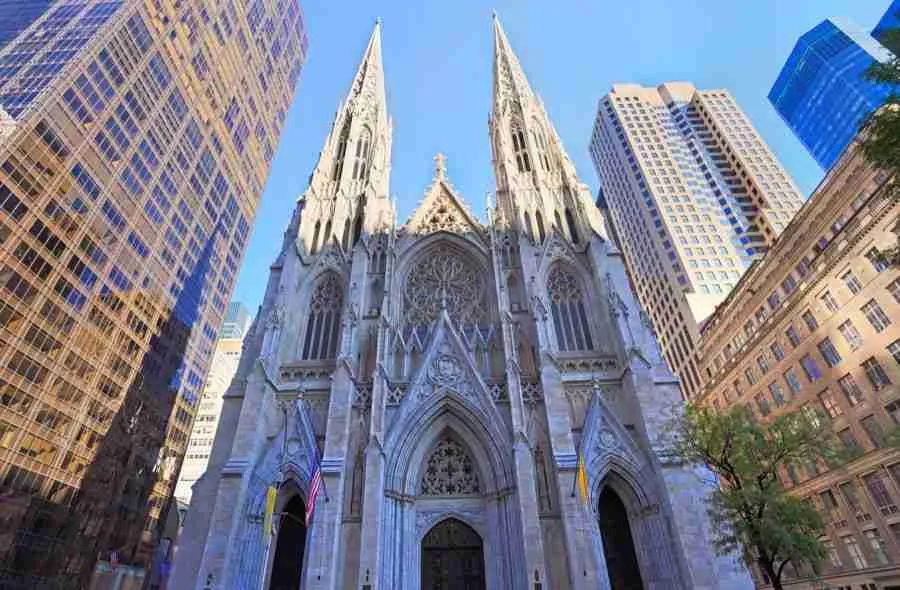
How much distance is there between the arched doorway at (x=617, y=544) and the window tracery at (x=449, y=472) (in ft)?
17.2

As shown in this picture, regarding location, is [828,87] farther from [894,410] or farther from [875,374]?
[894,410]

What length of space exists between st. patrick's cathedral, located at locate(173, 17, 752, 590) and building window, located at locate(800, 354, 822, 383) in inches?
573

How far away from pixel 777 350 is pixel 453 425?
25167 millimetres

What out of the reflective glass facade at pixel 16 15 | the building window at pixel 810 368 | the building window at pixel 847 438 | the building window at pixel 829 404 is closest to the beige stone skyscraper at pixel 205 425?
the reflective glass facade at pixel 16 15

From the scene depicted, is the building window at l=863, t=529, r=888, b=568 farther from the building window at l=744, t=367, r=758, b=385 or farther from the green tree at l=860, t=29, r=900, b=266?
the green tree at l=860, t=29, r=900, b=266

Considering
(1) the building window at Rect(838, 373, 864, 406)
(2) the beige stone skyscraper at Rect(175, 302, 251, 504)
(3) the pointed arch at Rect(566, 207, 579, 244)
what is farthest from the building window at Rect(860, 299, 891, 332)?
(2) the beige stone skyscraper at Rect(175, 302, 251, 504)

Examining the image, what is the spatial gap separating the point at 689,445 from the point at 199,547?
1839cm

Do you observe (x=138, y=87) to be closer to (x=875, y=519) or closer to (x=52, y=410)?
(x=52, y=410)

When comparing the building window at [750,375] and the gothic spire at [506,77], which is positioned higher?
the gothic spire at [506,77]

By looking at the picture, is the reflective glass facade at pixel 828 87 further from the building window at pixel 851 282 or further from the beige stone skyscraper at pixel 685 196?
the building window at pixel 851 282

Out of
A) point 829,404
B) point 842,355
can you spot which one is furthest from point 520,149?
point 829,404

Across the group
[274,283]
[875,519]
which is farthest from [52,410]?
[875,519]

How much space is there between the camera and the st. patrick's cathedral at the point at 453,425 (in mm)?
16641

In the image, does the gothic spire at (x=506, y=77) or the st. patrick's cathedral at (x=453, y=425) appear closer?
the st. patrick's cathedral at (x=453, y=425)
